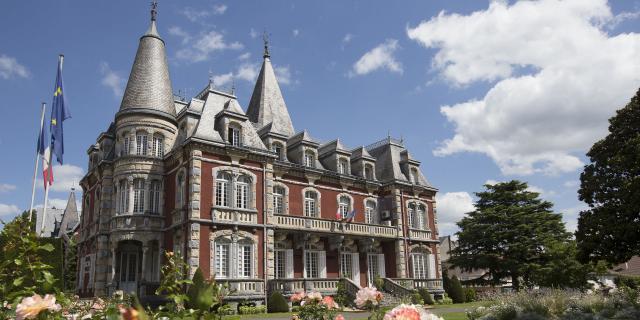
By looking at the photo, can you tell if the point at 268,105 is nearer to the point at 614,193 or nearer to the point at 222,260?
the point at 222,260

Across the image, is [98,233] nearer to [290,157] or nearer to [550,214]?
[290,157]

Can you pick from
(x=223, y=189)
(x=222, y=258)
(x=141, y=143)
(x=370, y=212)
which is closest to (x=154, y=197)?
(x=141, y=143)

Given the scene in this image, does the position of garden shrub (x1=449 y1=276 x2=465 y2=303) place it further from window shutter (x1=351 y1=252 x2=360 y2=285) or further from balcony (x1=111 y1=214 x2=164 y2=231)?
balcony (x1=111 y1=214 x2=164 y2=231)

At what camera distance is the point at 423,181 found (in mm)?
37688

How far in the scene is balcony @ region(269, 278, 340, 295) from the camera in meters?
25.7

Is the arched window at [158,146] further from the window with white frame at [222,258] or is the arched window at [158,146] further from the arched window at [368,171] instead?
the arched window at [368,171]

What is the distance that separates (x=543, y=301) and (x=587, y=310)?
4.23 ft

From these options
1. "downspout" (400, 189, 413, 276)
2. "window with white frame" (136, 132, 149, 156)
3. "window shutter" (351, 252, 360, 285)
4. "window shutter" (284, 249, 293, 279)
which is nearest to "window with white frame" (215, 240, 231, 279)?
"window shutter" (284, 249, 293, 279)

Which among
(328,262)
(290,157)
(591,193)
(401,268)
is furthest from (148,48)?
(591,193)

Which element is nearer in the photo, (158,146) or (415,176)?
(158,146)

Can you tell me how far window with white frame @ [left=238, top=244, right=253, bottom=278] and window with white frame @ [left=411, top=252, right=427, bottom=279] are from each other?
42.2ft

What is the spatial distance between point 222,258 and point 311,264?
6.60 meters

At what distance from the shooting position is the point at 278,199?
2958 cm

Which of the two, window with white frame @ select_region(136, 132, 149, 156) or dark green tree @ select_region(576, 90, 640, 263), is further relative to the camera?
window with white frame @ select_region(136, 132, 149, 156)
